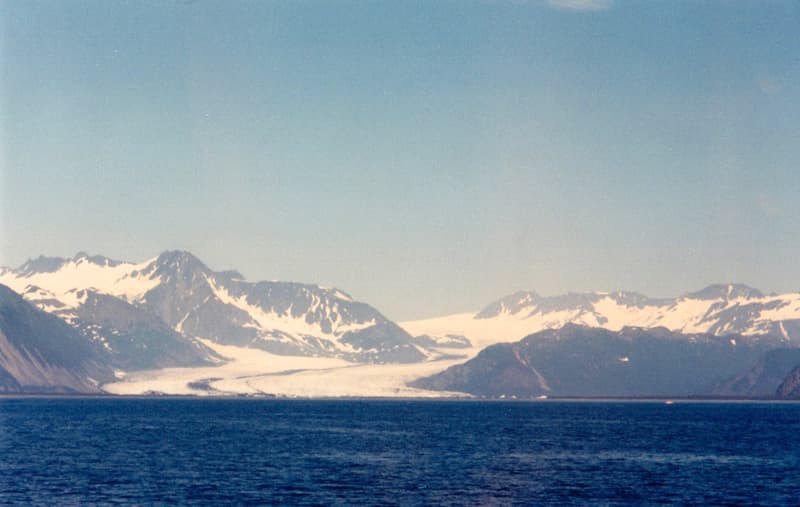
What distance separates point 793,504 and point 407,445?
3339 inches

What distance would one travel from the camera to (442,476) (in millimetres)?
135750

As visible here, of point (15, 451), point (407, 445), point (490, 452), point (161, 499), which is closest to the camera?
point (161, 499)

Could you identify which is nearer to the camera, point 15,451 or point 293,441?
point 15,451

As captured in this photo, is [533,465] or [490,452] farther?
[490,452]

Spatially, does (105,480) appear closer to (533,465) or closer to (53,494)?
(53,494)

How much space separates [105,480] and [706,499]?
6251cm

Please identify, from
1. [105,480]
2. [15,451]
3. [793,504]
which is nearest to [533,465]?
[793,504]

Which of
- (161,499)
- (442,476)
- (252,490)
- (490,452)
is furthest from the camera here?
(490,452)

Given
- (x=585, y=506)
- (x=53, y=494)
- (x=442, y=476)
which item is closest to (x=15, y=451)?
(x=53, y=494)

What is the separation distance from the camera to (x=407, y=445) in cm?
18812

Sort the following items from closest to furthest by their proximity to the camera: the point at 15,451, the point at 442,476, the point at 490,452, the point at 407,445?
the point at 442,476
the point at 15,451
the point at 490,452
the point at 407,445

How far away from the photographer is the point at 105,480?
125688 mm

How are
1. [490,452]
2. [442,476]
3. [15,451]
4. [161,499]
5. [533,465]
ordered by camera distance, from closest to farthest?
[161,499], [442,476], [533,465], [15,451], [490,452]

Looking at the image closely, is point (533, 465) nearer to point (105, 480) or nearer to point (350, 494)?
point (350, 494)
